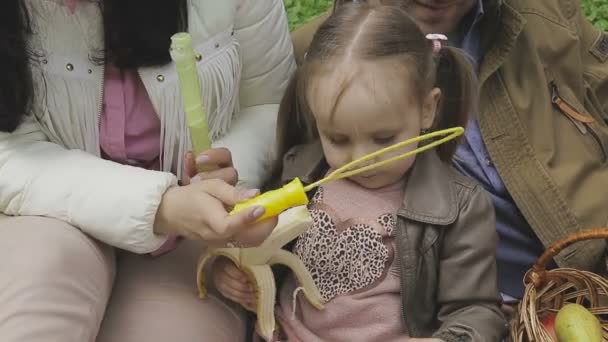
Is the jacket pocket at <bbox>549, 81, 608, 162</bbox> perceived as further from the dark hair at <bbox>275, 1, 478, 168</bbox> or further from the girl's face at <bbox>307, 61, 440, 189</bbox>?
the girl's face at <bbox>307, 61, 440, 189</bbox>

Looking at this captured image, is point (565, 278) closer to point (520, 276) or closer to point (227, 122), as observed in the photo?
point (520, 276)

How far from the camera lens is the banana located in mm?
1035

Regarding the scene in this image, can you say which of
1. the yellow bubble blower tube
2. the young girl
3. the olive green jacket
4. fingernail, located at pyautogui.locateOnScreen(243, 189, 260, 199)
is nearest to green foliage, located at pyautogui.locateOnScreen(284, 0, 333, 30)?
the olive green jacket

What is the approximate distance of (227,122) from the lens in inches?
48.6

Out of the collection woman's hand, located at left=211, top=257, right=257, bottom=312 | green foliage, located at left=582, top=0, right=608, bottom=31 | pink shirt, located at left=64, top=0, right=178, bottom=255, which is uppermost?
pink shirt, located at left=64, top=0, right=178, bottom=255

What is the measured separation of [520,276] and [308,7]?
98 centimetres

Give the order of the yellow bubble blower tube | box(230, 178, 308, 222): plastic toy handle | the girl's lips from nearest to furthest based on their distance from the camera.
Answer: box(230, 178, 308, 222): plastic toy handle → the yellow bubble blower tube → the girl's lips

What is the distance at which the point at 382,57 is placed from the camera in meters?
1.04

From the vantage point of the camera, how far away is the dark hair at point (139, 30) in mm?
1074

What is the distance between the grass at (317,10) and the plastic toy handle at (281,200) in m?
1.18

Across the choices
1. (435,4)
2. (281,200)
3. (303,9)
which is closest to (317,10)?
(303,9)

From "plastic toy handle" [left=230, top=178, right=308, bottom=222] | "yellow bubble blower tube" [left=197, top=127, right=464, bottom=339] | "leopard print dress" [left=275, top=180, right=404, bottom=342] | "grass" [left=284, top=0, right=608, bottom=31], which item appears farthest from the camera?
"grass" [left=284, top=0, right=608, bottom=31]

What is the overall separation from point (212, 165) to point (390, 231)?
0.26 meters

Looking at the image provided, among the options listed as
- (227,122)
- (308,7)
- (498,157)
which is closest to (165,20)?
(227,122)
